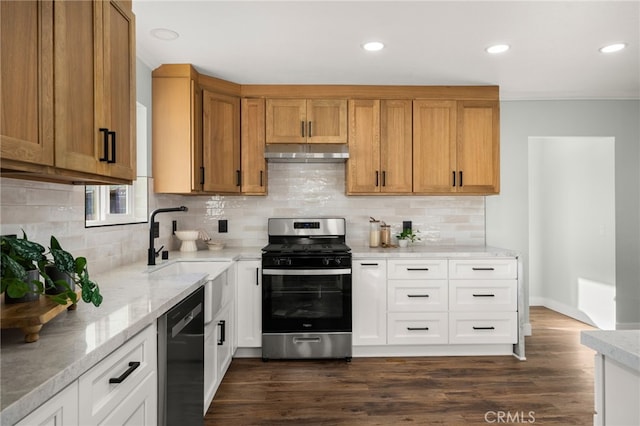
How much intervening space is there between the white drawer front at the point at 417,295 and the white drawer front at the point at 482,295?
0.25ft

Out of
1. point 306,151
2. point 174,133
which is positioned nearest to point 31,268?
point 174,133

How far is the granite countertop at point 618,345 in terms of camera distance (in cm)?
90

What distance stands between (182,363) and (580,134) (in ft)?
13.9

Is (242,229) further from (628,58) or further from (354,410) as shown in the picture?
(628,58)

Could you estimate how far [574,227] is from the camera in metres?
4.81

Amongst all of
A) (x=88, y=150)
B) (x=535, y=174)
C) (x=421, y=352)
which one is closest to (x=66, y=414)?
(x=88, y=150)

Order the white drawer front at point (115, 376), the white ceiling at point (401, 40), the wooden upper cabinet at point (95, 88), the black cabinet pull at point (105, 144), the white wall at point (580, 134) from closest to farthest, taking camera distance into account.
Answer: the white drawer front at point (115, 376) < the wooden upper cabinet at point (95, 88) < the black cabinet pull at point (105, 144) < the white ceiling at point (401, 40) < the white wall at point (580, 134)

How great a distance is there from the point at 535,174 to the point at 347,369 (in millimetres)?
3803

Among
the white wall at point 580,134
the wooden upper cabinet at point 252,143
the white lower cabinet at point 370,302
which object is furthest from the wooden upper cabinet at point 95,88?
the white wall at point 580,134

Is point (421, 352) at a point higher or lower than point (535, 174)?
lower

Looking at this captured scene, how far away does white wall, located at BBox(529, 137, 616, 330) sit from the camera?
4.27 m

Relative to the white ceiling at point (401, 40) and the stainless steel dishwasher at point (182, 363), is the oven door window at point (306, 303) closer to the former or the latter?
the stainless steel dishwasher at point (182, 363)

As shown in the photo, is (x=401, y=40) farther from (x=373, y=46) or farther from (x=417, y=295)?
(x=417, y=295)

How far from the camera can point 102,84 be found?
5.28 feet
